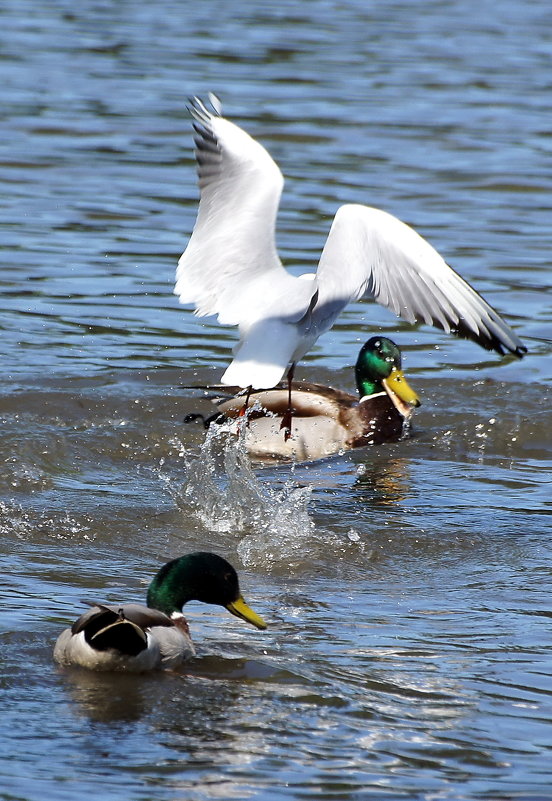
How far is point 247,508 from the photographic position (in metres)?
8.00

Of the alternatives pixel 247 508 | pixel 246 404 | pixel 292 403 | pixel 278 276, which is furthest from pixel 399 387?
pixel 247 508

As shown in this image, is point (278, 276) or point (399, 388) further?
point (399, 388)

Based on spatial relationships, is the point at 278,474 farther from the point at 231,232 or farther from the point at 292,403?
the point at 231,232

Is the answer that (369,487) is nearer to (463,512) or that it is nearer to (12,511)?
(463,512)

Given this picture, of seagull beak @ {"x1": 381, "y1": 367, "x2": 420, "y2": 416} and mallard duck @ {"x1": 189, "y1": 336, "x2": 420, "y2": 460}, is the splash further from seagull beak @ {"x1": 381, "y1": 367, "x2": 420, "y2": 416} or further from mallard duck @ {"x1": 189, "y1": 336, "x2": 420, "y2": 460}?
seagull beak @ {"x1": 381, "y1": 367, "x2": 420, "y2": 416}

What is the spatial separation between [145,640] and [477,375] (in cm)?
628

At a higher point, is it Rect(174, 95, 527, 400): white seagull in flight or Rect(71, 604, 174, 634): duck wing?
Rect(174, 95, 527, 400): white seagull in flight

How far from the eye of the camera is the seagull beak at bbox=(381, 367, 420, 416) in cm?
1018

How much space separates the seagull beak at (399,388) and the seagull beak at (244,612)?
421cm

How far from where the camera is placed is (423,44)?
25.6 metres

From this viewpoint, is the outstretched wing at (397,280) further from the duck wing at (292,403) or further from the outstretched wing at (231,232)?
the duck wing at (292,403)

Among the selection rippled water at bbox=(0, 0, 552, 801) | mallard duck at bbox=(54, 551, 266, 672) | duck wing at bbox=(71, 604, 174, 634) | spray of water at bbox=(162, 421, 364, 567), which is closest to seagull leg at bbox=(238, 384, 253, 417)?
rippled water at bbox=(0, 0, 552, 801)

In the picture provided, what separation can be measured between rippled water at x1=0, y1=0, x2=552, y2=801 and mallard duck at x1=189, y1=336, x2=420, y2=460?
8.6 inches

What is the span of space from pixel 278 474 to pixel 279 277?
1.40 metres
